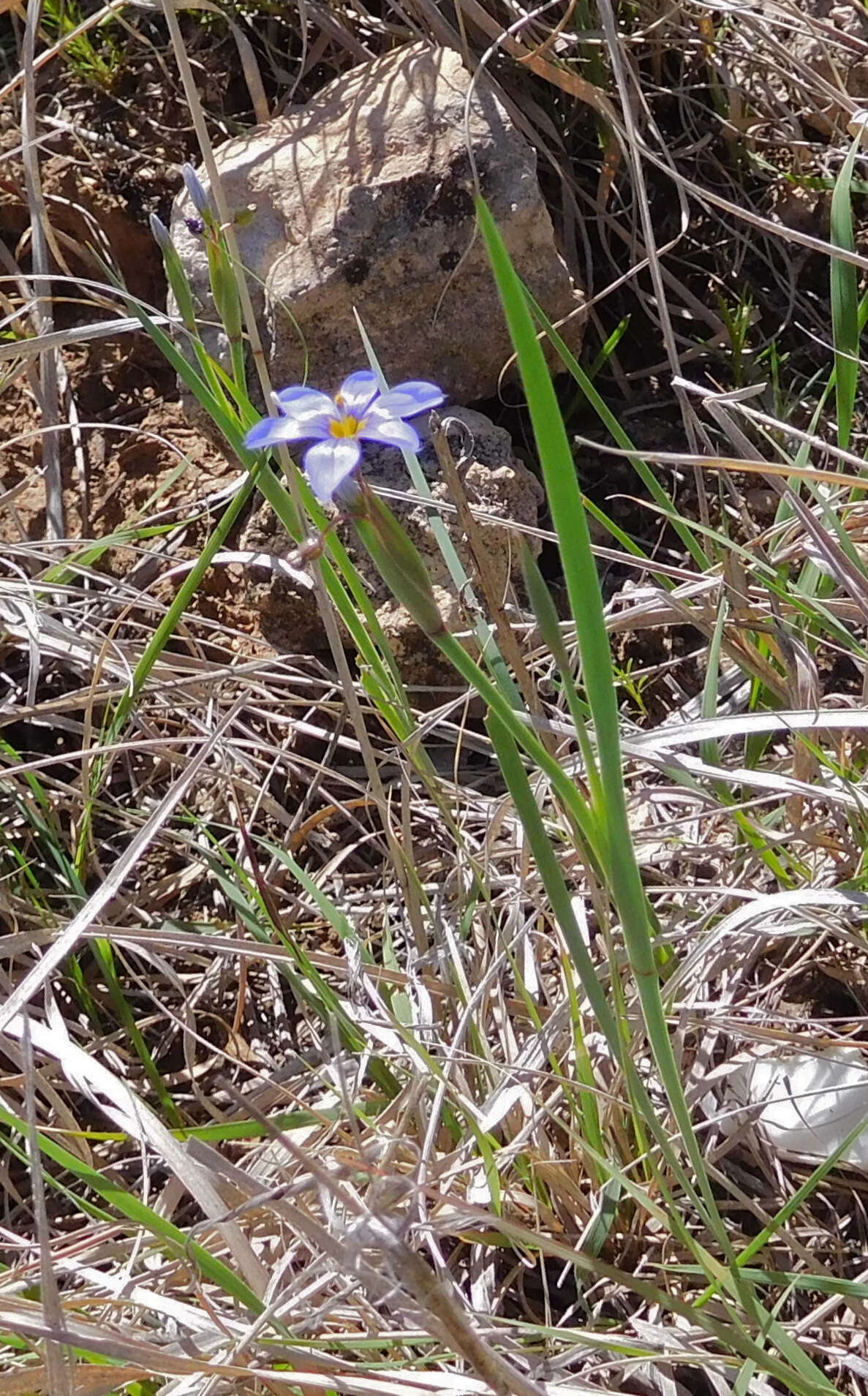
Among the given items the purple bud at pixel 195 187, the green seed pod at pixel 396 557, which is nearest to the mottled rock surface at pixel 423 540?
the purple bud at pixel 195 187

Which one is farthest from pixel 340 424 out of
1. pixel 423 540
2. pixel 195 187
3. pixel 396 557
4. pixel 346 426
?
pixel 423 540

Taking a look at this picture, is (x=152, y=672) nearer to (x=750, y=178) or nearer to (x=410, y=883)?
(x=410, y=883)

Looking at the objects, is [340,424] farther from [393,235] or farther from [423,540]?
[393,235]

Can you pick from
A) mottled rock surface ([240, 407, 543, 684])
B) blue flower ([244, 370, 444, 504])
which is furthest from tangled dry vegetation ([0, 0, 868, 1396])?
blue flower ([244, 370, 444, 504])

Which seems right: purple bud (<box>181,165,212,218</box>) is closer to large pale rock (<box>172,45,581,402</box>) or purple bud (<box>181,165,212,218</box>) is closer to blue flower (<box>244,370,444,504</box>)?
blue flower (<box>244,370,444,504</box>)

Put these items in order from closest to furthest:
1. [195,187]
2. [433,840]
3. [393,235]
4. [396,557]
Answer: [396,557] < [195,187] < [433,840] < [393,235]

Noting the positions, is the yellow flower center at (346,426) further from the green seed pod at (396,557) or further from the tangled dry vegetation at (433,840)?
the tangled dry vegetation at (433,840)
